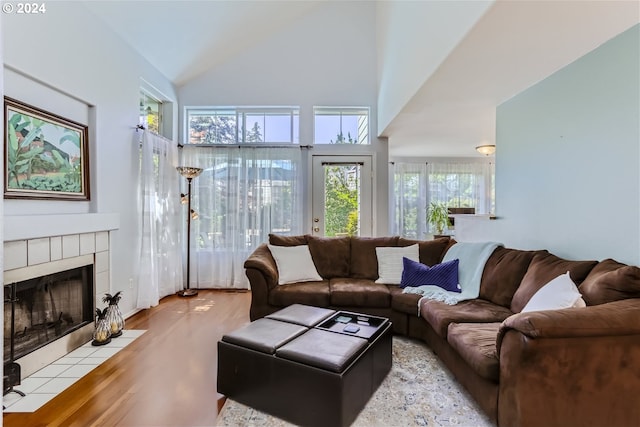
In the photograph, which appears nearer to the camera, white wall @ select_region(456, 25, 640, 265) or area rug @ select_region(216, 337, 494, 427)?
area rug @ select_region(216, 337, 494, 427)

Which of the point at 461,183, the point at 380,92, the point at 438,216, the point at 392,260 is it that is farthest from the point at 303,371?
the point at 461,183

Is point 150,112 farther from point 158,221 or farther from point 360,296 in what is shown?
point 360,296

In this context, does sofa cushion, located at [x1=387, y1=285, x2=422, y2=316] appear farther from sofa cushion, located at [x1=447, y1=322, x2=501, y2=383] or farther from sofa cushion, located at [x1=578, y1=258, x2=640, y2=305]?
sofa cushion, located at [x1=578, y1=258, x2=640, y2=305]

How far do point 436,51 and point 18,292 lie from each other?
11.3ft

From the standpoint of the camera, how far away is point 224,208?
471 cm

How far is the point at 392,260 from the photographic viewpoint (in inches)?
139

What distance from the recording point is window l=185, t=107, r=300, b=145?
488cm

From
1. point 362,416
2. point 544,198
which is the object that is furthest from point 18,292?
point 544,198

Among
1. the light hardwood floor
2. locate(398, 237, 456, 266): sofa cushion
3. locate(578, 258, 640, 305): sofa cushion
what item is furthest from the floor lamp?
locate(578, 258, 640, 305): sofa cushion

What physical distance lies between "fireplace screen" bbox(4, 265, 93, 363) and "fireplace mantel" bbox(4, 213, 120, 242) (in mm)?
338

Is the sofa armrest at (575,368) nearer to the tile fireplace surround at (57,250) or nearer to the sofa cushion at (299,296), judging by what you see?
the sofa cushion at (299,296)

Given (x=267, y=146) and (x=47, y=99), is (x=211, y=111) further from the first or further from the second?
(x=47, y=99)

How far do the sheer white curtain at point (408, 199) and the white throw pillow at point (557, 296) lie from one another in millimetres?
4476

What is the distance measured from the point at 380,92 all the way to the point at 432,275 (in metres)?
2.71
